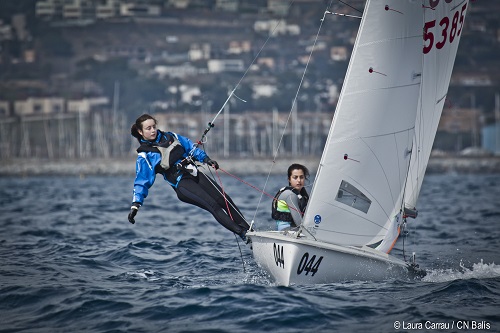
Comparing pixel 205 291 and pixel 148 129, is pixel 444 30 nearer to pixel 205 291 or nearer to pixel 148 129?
pixel 148 129

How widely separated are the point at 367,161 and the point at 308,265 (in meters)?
1.48

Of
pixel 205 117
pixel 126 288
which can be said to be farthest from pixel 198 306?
pixel 205 117

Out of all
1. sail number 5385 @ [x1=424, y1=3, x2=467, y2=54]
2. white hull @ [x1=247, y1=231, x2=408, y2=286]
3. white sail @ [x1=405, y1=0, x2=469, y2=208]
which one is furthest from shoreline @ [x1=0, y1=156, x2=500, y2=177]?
white hull @ [x1=247, y1=231, x2=408, y2=286]

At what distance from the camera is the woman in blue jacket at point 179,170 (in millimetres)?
10820

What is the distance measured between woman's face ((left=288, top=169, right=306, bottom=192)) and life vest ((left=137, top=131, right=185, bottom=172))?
1379 millimetres

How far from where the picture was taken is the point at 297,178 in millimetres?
10969

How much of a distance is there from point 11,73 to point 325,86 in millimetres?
56307

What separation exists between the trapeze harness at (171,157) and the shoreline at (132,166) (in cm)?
7527

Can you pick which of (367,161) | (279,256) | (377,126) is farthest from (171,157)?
(377,126)

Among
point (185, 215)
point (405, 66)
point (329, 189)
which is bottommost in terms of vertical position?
point (185, 215)

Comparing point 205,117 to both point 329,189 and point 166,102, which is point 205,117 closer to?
point 166,102

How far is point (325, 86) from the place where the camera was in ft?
495

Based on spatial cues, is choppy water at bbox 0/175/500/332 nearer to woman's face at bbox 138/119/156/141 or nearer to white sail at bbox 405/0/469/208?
white sail at bbox 405/0/469/208

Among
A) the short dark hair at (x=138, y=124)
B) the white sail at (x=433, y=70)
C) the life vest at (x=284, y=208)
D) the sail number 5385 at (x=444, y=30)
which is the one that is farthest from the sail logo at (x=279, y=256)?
the sail number 5385 at (x=444, y=30)
